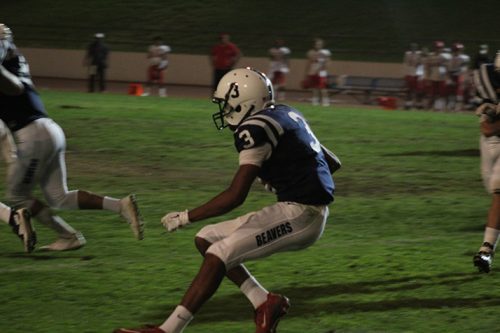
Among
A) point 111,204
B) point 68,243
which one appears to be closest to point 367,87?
point 68,243

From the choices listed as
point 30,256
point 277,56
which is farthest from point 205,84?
point 30,256

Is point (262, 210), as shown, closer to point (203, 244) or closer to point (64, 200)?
point (203, 244)

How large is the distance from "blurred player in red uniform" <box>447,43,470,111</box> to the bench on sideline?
187 cm

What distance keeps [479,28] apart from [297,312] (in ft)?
105

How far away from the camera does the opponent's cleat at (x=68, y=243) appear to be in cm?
807

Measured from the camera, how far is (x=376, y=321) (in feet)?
20.0

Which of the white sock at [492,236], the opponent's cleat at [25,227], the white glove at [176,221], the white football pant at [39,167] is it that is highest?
the white glove at [176,221]

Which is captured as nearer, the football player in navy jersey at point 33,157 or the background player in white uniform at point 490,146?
the background player in white uniform at point 490,146

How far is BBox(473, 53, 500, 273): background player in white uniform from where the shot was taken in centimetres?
747

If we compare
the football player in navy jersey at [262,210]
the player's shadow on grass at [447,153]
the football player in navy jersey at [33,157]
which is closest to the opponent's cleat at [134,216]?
the football player in navy jersey at [33,157]

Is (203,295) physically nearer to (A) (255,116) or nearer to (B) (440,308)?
(A) (255,116)

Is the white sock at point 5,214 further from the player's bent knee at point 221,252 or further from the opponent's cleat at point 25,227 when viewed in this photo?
the player's bent knee at point 221,252

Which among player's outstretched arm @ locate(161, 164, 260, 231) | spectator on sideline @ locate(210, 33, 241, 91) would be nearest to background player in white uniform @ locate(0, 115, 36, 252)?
player's outstretched arm @ locate(161, 164, 260, 231)

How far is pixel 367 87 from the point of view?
1161 inches
